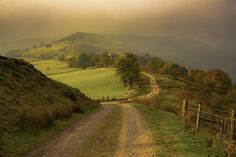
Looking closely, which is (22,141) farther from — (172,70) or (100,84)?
(172,70)

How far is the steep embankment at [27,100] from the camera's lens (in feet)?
80.7

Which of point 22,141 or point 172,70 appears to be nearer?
point 22,141

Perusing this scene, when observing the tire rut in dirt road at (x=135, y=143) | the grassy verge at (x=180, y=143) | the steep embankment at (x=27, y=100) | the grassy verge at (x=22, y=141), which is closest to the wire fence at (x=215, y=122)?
the grassy verge at (x=180, y=143)

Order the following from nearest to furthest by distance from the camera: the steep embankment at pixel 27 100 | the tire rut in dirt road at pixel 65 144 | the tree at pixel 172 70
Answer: the tire rut in dirt road at pixel 65 144 → the steep embankment at pixel 27 100 → the tree at pixel 172 70

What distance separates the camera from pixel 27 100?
112ft

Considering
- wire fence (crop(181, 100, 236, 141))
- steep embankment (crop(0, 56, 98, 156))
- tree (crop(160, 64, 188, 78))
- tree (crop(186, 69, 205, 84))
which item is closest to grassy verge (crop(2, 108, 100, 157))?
steep embankment (crop(0, 56, 98, 156))

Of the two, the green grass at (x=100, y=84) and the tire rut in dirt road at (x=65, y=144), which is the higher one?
the tire rut in dirt road at (x=65, y=144)

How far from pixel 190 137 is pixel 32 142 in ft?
32.0

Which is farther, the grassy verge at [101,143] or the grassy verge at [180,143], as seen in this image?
the grassy verge at [180,143]

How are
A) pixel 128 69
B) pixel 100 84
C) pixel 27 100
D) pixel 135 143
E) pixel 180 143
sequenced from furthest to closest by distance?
pixel 100 84
pixel 128 69
pixel 27 100
pixel 180 143
pixel 135 143

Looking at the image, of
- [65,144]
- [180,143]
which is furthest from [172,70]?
[65,144]

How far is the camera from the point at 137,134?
980 inches

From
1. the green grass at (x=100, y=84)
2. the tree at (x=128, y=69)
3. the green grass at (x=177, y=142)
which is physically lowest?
the green grass at (x=100, y=84)

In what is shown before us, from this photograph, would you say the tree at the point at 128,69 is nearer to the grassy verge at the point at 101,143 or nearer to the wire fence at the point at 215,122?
the wire fence at the point at 215,122
